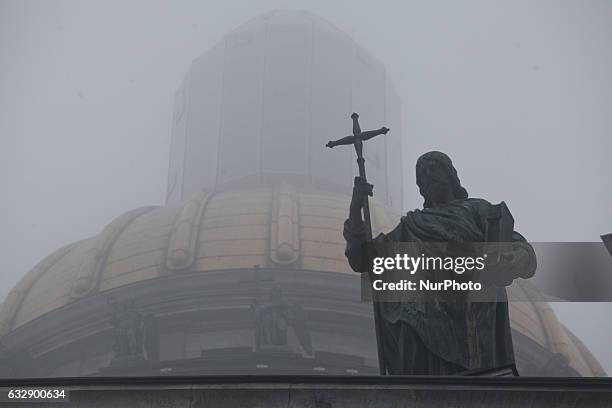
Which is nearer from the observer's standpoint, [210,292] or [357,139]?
[357,139]

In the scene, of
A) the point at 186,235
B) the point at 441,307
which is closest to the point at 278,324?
the point at 186,235

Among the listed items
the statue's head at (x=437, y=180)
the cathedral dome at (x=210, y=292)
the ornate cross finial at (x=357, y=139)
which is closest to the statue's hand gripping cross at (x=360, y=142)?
the ornate cross finial at (x=357, y=139)

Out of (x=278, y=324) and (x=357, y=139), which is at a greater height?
(x=278, y=324)

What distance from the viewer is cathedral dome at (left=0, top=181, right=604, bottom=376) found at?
123 ft

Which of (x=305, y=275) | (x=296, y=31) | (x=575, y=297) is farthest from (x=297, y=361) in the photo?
(x=296, y=31)

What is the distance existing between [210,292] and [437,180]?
27.2 meters

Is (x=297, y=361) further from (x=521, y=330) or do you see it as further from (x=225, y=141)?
(x=225, y=141)

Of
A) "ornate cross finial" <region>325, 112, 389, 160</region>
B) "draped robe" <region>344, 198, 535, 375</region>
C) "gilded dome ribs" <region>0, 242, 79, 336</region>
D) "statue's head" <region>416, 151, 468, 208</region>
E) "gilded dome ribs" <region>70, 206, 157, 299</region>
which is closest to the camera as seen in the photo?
"draped robe" <region>344, 198, 535, 375</region>

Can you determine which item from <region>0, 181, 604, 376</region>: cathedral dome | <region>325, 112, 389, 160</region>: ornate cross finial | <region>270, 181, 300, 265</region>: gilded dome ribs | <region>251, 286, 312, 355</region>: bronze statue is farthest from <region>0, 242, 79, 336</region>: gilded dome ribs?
<region>325, 112, 389, 160</region>: ornate cross finial

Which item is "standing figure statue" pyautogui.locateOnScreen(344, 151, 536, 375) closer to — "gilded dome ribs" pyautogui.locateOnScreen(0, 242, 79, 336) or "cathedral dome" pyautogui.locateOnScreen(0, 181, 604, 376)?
"cathedral dome" pyautogui.locateOnScreen(0, 181, 604, 376)

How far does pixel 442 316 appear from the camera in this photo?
10680mm

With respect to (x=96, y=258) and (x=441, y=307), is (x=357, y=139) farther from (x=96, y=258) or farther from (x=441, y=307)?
(x=96, y=258)

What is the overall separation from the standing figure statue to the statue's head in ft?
0.40

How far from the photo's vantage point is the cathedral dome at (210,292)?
37.6 m
